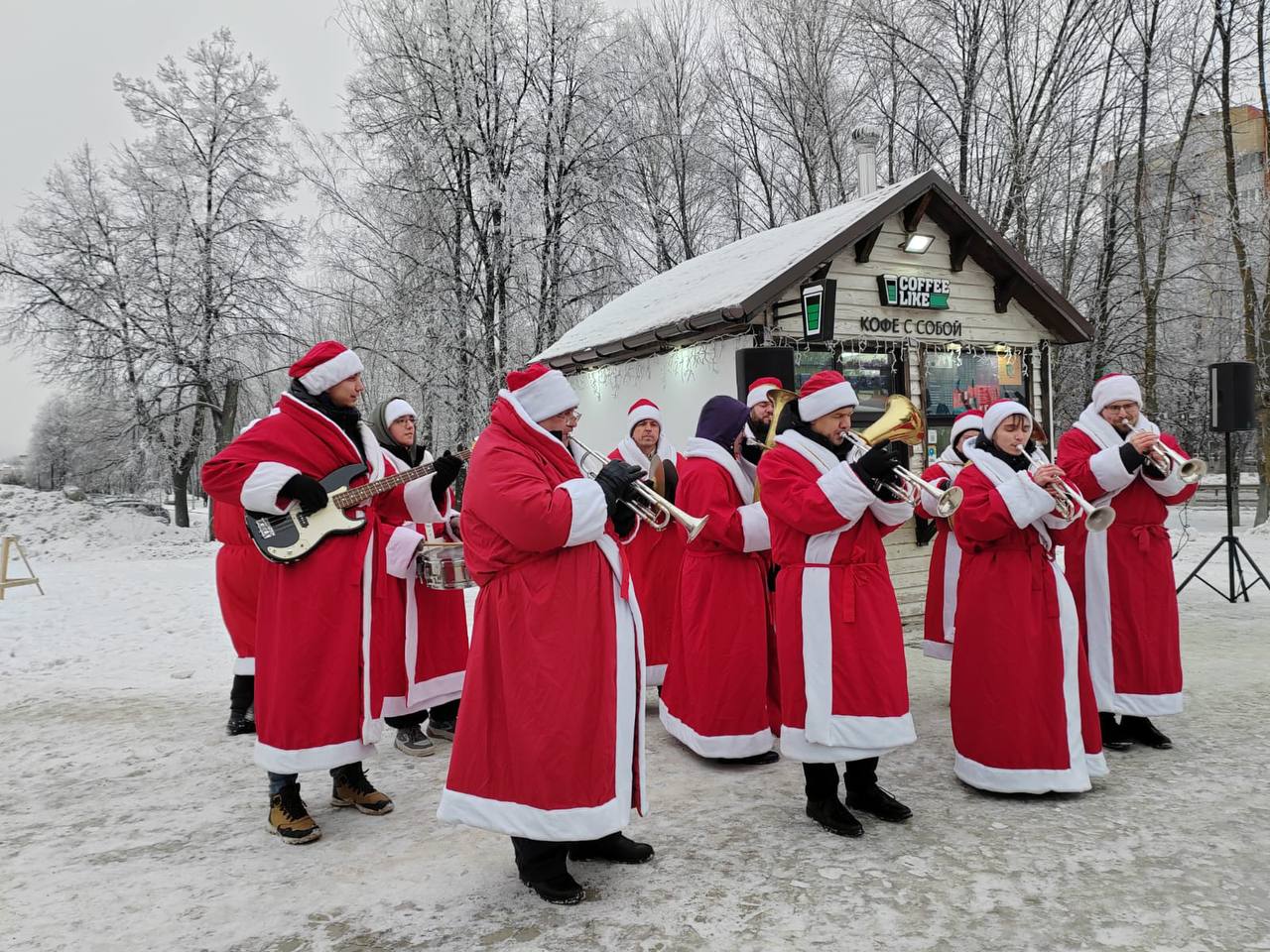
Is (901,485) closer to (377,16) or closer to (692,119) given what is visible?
(377,16)

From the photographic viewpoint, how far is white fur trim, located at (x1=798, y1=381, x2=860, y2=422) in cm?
385

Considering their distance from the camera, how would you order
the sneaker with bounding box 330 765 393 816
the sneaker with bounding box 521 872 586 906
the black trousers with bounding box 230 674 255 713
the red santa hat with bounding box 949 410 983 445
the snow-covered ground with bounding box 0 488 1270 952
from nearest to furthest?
the snow-covered ground with bounding box 0 488 1270 952 → the sneaker with bounding box 521 872 586 906 → the sneaker with bounding box 330 765 393 816 → the black trousers with bounding box 230 674 255 713 → the red santa hat with bounding box 949 410 983 445

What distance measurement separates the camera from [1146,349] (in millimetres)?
16203

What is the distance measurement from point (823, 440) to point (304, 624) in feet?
8.30

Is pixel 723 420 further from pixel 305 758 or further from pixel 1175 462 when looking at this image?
pixel 305 758

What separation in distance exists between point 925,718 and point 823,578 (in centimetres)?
233

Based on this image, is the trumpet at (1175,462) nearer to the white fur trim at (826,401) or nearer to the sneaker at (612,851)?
the white fur trim at (826,401)

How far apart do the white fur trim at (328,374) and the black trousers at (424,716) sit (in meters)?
2.00

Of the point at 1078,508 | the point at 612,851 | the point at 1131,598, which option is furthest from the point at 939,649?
the point at 612,851

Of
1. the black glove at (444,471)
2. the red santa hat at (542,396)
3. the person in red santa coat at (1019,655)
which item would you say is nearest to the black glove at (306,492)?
the black glove at (444,471)

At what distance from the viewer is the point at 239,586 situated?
536cm

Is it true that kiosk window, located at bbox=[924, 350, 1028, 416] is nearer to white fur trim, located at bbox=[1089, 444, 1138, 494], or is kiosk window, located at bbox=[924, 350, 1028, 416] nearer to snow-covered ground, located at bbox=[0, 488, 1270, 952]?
snow-covered ground, located at bbox=[0, 488, 1270, 952]

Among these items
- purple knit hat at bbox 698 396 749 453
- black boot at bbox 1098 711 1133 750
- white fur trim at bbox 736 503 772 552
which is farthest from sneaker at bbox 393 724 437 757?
black boot at bbox 1098 711 1133 750

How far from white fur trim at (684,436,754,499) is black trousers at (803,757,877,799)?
155 cm
